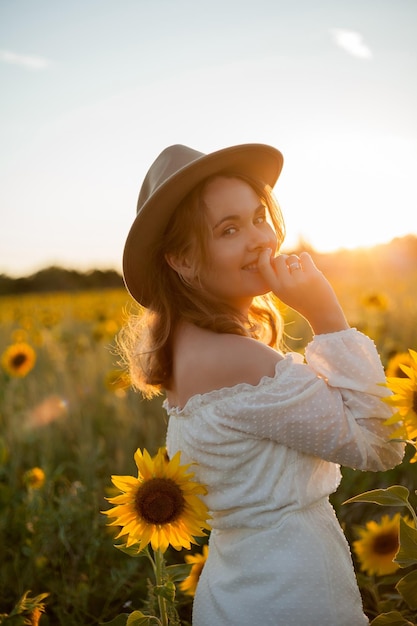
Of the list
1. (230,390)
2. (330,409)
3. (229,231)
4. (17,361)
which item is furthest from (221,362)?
(17,361)

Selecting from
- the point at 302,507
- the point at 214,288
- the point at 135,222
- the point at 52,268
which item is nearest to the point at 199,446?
the point at 302,507

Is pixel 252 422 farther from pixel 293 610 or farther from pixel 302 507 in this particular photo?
pixel 293 610

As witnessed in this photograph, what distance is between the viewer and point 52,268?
2930 cm

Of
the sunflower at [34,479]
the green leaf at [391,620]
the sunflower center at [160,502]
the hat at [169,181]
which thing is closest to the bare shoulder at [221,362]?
the sunflower center at [160,502]

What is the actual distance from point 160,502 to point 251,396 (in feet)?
1.20

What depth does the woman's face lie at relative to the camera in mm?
1822

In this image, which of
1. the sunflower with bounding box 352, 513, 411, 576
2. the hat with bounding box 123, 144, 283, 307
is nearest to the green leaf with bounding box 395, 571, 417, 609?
the sunflower with bounding box 352, 513, 411, 576

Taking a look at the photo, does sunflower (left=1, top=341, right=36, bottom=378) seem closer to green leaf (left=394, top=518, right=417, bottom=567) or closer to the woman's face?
the woman's face

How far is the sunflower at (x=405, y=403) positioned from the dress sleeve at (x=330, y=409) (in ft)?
0.38

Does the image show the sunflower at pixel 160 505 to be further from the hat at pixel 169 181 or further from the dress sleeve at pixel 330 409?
the hat at pixel 169 181

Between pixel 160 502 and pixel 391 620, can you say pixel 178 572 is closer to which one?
pixel 160 502

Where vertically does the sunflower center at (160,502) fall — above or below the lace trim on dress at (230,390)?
below

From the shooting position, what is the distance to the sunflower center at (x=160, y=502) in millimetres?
1635

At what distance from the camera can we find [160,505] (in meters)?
1.64
